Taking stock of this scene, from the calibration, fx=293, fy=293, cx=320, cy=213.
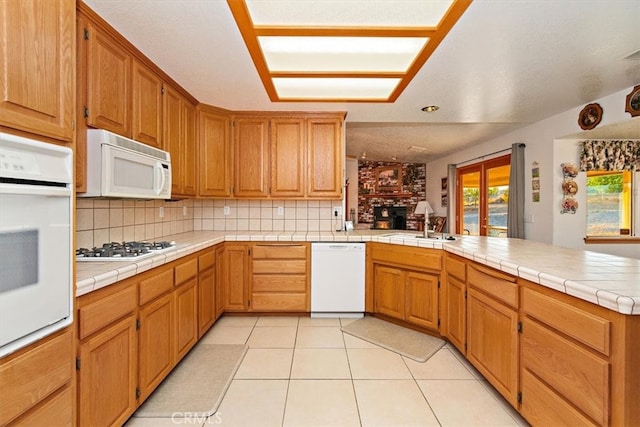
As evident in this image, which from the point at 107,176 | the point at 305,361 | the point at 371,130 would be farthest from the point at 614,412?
the point at 371,130

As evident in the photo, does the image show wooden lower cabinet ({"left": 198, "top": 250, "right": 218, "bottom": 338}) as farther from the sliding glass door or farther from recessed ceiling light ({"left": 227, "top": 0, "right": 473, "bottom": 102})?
the sliding glass door

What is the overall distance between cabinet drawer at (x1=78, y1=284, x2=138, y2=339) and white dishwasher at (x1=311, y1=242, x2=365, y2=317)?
181cm

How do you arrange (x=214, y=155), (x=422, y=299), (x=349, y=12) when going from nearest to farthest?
(x=349, y=12), (x=422, y=299), (x=214, y=155)

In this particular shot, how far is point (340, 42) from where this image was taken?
6.68 feet

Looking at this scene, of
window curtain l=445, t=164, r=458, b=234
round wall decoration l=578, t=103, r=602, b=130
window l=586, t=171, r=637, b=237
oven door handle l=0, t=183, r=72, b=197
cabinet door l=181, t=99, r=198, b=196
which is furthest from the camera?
window curtain l=445, t=164, r=458, b=234

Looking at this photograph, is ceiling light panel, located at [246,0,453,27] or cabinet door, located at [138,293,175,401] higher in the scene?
ceiling light panel, located at [246,0,453,27]

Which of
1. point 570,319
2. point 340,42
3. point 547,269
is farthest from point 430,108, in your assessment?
point 570,319

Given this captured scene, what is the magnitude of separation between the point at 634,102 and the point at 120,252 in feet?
14.2

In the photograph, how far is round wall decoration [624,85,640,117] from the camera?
2613mm

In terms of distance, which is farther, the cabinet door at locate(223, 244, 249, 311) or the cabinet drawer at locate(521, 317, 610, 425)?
the cabinet door at locate(223, 244, 249, 311)

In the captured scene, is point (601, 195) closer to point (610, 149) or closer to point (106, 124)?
point (610, 149)

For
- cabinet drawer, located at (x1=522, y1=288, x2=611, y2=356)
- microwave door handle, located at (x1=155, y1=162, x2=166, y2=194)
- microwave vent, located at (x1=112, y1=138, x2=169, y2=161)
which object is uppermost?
microwave vent, located at (x1=112, y1=138, x2=169, y2=161)

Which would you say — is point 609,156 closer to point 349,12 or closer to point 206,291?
point 349,12

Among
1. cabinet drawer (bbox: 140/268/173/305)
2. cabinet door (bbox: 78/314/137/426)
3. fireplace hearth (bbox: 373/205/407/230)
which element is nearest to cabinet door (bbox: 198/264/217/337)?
cabinet drawer (bbox: 140/268/173/305)
